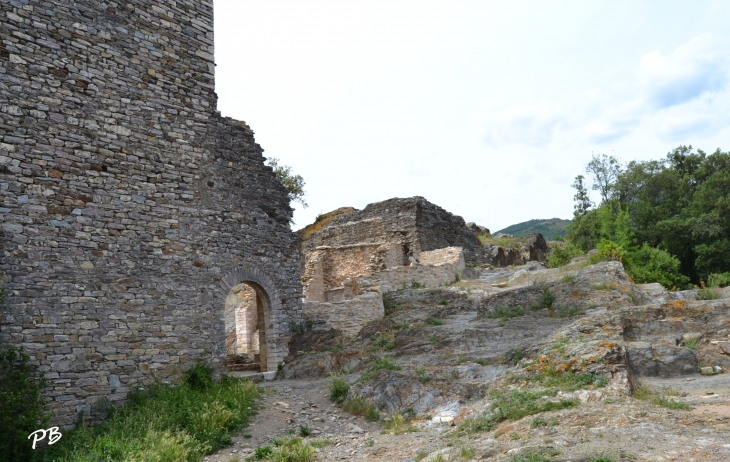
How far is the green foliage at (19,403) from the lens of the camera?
8.59m

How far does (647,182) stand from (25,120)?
25.7m

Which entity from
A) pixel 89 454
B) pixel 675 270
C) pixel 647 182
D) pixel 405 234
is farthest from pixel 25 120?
pixel 647 182

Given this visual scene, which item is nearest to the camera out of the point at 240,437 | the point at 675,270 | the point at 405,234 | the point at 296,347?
the point at 240,437

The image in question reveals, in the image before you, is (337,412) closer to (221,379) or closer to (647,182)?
(221,379)

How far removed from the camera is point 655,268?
1959 cm

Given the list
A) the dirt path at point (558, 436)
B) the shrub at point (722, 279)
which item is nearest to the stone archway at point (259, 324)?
the dirt path at point (558, 436)

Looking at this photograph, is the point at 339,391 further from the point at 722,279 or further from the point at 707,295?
the point at 722,279

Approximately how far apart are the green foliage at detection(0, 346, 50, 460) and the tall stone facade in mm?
275

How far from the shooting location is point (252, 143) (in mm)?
13766

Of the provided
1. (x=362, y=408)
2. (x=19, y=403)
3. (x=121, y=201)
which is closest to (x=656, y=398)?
(x=362, y=408)

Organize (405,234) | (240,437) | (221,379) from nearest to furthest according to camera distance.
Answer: (240,437) → (221,379) → (405,234)

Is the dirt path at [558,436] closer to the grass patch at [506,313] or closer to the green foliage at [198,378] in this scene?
the green foliage at [198,378]

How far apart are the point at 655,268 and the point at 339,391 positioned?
14.4 metres

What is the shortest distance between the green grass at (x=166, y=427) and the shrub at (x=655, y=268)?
14.2m
